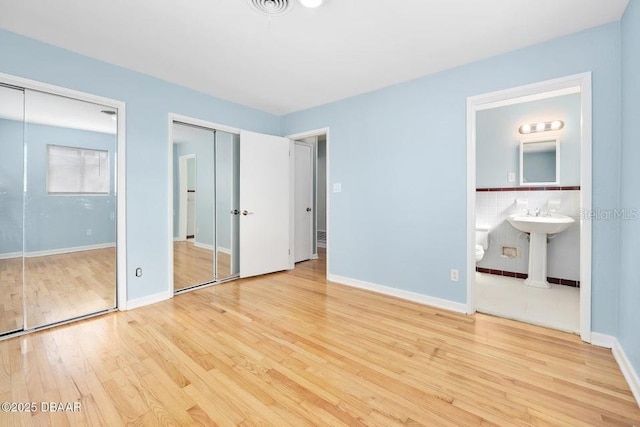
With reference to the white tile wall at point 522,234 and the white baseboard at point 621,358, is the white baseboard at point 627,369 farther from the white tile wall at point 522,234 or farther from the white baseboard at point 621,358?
the white tile wall at point 522,234

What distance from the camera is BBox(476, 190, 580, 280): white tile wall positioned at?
3510mm

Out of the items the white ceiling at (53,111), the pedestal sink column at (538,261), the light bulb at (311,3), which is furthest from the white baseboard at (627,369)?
the white ceiling at (53,111)

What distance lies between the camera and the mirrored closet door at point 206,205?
3.61m

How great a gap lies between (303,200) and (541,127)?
3.65 metres

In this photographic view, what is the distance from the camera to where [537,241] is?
354cm

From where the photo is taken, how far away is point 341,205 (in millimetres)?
3783

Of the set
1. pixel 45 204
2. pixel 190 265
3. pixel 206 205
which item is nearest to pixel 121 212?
pixel 45 204

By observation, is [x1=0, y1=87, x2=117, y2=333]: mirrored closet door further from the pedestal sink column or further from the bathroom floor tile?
the pedestal sink column

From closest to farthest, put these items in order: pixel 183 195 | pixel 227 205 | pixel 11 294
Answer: pixel 11 294 < pixel 183 195 < pixel 227 205

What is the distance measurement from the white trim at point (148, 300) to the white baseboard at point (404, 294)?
6.56 ft

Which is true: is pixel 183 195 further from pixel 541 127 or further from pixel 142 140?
pixel 541 127

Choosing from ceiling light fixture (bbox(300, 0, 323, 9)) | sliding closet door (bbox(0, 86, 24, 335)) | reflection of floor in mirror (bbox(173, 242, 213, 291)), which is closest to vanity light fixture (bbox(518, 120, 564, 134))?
ceiling light fixture (bbox(300, 0, 323, 9))

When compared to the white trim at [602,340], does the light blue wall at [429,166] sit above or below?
above

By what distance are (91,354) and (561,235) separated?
5.02 m
